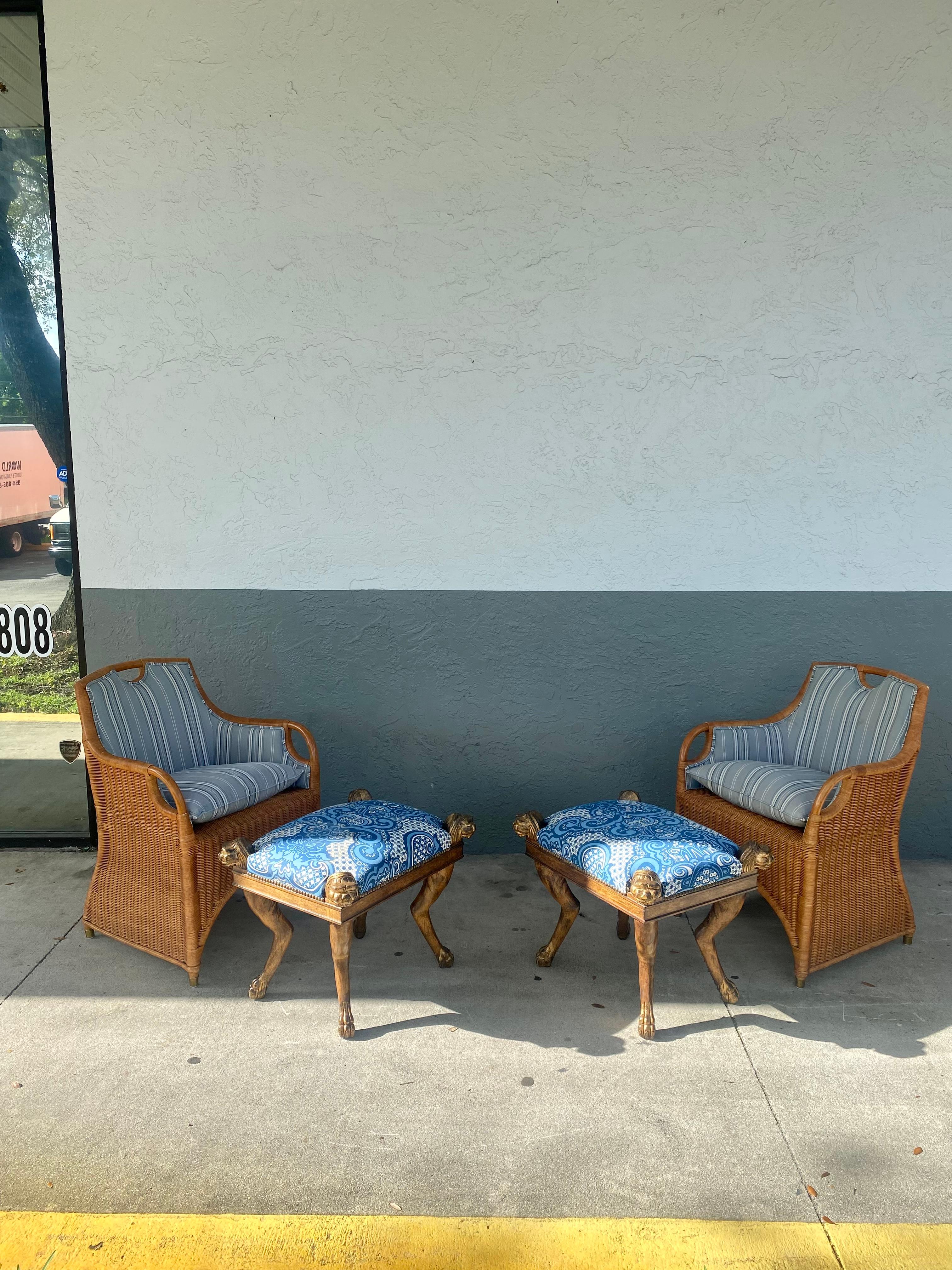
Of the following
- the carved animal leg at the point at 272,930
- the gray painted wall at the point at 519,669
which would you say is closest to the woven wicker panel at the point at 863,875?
the gray painted wall at the point at 519,669

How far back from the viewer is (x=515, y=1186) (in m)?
2.24

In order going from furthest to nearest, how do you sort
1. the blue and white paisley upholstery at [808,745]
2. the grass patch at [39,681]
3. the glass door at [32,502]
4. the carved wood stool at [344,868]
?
the grass patch at [39,681] < the glass door at [32,502] < the blue and white paisley upholstery at [808,745] < the carved wood stool at [344,868]

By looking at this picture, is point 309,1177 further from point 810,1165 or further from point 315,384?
point 315,384

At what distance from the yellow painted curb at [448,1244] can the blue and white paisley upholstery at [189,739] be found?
129 centimetres

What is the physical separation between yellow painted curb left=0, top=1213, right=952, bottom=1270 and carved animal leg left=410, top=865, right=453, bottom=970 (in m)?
1.10

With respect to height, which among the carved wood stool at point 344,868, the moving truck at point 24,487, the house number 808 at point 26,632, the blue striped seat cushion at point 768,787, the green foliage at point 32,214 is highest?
the green foliage at point 32,214

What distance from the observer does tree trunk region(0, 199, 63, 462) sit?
4.09 meters

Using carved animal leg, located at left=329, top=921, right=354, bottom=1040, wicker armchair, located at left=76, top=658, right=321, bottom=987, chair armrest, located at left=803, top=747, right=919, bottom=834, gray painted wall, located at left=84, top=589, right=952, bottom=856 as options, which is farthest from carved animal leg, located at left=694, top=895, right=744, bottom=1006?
wicker armchair, located at left=76, top=658, right=321, bottom=987

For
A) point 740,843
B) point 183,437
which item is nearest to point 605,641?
point 740,843

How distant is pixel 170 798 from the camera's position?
3273mm

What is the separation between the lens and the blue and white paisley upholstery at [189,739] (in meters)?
3.37

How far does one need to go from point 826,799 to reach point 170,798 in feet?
7.03

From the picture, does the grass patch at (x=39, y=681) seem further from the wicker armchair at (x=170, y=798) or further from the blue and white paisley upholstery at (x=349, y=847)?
the blue and white paisley upholstery at (x=349, y=847)

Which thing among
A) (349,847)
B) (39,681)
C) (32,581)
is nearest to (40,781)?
(39,681)
